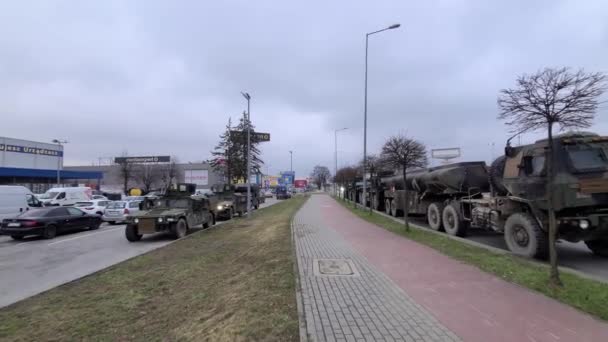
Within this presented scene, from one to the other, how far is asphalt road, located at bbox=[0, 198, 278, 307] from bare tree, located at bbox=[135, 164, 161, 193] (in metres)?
57.3

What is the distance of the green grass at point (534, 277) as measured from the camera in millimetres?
4953

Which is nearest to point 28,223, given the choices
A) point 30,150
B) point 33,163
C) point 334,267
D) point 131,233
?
point 131,233

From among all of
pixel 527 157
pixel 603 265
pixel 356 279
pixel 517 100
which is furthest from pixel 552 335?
pixel 527 157

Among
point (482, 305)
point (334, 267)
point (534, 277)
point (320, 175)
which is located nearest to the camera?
point (482, 305)

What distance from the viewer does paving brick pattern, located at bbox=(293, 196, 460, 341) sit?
4062 mm

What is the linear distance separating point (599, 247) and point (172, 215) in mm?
13264

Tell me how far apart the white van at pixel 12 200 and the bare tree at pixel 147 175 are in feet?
172

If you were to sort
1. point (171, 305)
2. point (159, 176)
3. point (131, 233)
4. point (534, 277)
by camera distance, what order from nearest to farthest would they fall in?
1. point (171, 305)
2. point (534, 277)
3. point (131, 233)
4. point (159, 176)

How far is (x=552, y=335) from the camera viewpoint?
4.01 metres

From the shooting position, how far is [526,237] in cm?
842

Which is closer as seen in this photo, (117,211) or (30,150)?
(117,211)

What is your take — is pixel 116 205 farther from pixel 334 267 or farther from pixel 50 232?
pixel 334 267

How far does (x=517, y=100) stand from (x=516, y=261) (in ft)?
11.9

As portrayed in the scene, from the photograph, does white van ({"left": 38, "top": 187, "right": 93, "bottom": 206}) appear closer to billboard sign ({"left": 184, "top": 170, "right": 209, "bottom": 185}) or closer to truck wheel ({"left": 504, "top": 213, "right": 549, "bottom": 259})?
truck wheel ({"left": 504, "top": 213, "right": 549, "bottom": 259})
